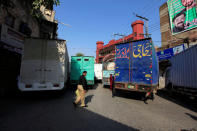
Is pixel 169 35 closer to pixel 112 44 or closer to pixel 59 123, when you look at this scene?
pixel 59 123

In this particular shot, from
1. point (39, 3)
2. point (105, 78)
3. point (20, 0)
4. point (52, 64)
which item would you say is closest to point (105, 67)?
point (105, 78)

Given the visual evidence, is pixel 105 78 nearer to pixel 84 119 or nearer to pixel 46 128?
pixel 84 119

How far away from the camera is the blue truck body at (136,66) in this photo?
17.9 feet

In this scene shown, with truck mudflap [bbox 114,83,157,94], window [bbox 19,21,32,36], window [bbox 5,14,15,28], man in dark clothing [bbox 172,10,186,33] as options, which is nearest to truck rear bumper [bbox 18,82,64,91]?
truck mudflap [bbox 114,83,157,94]

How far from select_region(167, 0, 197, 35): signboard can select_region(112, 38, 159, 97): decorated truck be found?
1322cm

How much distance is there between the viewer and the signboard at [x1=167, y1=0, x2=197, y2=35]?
13.4 m

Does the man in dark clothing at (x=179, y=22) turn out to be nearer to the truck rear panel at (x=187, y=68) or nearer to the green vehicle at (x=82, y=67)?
the truck rear panel at (x=187, y=68)

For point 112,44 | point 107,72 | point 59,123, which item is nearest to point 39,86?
point 59,123

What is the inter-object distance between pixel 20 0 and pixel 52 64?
833cm

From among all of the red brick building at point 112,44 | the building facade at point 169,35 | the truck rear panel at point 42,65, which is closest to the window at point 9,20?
the truck rear panel at point 42,65

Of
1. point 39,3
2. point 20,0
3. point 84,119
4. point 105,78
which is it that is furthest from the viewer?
point 105,78

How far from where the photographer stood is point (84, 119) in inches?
134

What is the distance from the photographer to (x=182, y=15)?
14.5m

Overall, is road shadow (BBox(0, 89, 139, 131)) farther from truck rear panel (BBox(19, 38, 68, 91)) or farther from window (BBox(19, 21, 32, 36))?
window (BBox(19, 21, 32, 36))
